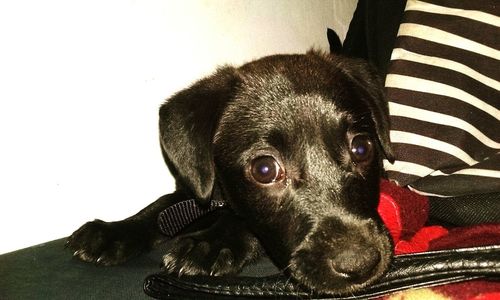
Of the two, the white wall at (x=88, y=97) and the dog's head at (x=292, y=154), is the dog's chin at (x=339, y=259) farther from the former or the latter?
the white wall at (x=88, y=97)

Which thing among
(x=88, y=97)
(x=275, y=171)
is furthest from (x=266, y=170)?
(x=88, y=97)

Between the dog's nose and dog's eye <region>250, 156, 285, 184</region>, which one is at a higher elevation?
dog's eye <region>250, 156, 285, 184</region>

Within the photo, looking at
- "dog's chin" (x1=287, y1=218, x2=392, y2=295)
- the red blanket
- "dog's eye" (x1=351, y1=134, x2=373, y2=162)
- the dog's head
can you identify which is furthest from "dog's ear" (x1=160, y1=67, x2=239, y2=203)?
the red blanket

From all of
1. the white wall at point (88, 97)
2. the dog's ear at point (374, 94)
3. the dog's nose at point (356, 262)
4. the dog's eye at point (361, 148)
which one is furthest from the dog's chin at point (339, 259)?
the white wall at point (88, 97)

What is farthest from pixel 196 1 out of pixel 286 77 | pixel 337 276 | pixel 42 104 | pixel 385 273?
pixel 385 273

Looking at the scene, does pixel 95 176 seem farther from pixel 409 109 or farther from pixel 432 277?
pixel 432 277

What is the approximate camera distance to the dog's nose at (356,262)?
128 centimetres

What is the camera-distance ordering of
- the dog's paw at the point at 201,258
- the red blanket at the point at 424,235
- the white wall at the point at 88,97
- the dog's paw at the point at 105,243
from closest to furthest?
the red blanket at the point at 424,235
the dog's paw at the point at 201,258
the dog's paw at the point at 105,243
the white wall at the point at 88,97

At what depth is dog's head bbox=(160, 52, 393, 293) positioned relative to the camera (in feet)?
4.82

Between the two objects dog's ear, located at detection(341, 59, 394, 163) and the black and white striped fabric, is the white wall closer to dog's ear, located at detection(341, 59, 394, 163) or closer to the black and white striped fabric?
dog's ear, located at detection(341, 59, 394, 163)

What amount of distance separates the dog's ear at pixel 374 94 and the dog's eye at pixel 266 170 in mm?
434

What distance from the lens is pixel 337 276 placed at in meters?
1.33

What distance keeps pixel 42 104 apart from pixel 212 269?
88cm

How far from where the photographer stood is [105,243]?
5.34ft
